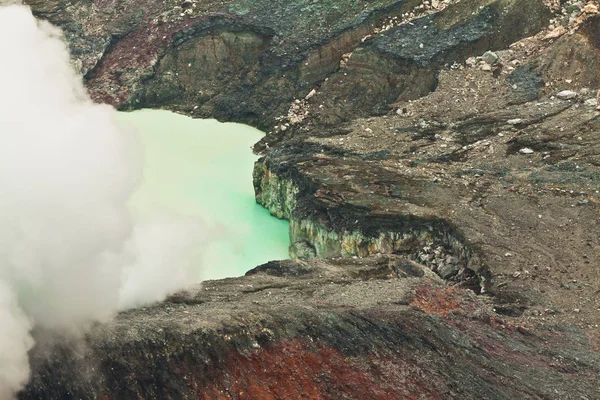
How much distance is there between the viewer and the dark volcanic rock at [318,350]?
57.2 ft

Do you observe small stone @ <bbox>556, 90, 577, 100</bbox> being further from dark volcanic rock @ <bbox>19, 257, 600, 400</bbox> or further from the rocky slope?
dark volcanic rock @ <bbox>19, 257, 600, 400</bbox>

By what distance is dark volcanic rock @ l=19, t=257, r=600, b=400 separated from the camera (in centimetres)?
1744

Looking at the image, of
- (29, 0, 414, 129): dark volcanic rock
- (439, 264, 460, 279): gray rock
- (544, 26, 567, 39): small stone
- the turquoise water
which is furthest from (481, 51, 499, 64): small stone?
(439, 264, 460, 279): gray rock

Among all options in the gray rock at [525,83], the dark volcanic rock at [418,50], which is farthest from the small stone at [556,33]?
the gray rock at [525,83]

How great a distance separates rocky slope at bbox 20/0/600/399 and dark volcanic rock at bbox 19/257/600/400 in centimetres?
4

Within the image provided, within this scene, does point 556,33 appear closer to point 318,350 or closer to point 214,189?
point 214,189

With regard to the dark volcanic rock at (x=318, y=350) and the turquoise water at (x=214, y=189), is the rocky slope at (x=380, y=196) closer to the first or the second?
the dark volcanic rock at (x=318, y=350)

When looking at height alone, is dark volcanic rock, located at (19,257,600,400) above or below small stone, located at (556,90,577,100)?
below

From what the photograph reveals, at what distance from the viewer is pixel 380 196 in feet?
111

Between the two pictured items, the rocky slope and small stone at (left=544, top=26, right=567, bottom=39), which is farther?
small stone at (left=544, top=26, right=567, bottom=39)

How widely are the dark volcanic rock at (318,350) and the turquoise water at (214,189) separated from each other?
9.29 meters

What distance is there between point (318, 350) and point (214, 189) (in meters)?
20.3

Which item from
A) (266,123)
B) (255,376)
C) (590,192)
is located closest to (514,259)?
(590,192)

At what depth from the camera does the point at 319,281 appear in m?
25.1
